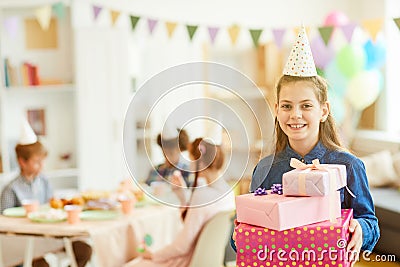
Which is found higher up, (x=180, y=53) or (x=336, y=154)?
(x=180, y=53)

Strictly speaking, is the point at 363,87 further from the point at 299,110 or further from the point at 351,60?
the point at 299,110

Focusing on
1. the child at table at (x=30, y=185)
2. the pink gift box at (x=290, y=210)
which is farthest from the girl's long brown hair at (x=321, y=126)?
the child at table at (x=30, y=185)

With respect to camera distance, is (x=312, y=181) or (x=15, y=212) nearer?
(x=312, y=181)

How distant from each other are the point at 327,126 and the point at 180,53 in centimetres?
394

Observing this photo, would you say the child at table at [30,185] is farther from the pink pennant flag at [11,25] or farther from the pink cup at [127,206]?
the pink pennant flag at [11,25]

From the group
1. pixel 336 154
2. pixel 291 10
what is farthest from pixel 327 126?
pixel 291 10

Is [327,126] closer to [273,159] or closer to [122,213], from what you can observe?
[273,159]

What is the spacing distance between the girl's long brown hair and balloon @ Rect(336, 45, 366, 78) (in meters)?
3.43

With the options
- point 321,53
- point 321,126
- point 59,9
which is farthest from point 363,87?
point 321,126

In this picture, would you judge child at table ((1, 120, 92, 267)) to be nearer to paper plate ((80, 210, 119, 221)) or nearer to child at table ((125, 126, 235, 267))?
paper plate ((80, 210, 119, 221))

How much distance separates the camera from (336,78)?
4.70m

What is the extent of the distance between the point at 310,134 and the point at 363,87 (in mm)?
3536

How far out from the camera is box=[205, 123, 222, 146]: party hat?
164cm

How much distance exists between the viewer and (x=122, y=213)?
2.81 meters
